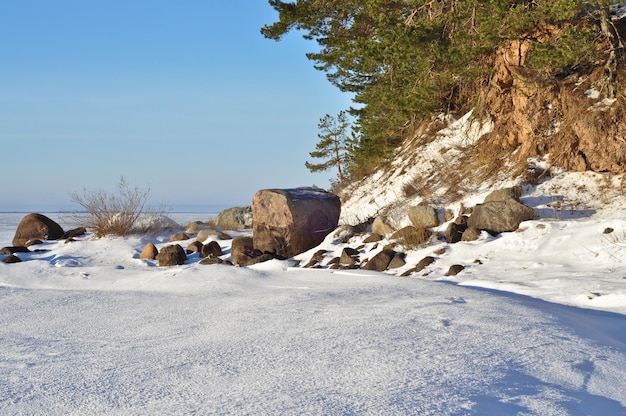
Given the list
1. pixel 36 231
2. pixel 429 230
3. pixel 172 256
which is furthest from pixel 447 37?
pixel 36 231

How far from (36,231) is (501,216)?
1219 cm

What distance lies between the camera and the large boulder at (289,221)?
1327cm

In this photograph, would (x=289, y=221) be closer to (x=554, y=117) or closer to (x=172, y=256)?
(x=172, y=256)

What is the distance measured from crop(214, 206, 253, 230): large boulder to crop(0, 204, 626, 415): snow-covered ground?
1143 centimetres

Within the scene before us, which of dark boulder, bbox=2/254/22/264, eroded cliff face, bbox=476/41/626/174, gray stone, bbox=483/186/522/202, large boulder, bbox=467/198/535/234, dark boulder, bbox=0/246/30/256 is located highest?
eroded cliff face, bbox=476/41/626/174

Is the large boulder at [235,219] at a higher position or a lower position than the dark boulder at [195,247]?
higher

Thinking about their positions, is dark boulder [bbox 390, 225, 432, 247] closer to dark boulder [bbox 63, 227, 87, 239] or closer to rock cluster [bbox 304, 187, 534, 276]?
rock cluster [bbox 304, 187, 534, 276]

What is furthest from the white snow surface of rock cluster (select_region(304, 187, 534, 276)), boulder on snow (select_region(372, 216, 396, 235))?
boulder on snow (select_region(372, 216, 396, 235))

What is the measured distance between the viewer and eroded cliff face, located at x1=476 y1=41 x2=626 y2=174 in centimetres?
1157

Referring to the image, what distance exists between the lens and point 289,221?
522 inches

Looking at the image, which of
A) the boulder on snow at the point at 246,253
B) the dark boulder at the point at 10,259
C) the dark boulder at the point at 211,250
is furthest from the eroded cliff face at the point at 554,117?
the dark boulder at the point at 10,259

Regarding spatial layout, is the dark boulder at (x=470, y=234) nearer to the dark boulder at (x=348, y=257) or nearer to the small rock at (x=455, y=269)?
the small rock at (x=455, y=269)

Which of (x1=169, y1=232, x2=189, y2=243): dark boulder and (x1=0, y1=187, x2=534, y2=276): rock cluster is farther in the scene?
(x1=169, y1=232, x2=189, y2=243): dark boulder

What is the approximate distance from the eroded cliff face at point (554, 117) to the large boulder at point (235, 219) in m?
8.35
